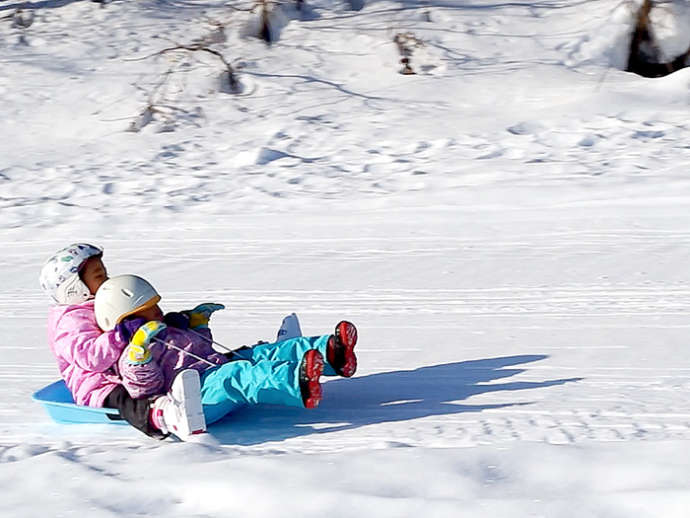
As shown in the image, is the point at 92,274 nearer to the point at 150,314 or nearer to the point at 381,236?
the point at 150,314

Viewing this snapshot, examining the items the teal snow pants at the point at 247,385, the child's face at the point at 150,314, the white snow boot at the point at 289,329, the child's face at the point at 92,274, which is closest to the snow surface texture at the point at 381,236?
the teal snow pants at the point at 247,385

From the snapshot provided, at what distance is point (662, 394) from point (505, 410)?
0.64 m

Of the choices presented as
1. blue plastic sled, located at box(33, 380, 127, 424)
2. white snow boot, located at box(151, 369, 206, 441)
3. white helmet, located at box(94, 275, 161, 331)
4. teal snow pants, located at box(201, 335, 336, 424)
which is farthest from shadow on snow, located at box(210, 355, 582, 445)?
white helmet, located at box(94, 275, 161, 331)

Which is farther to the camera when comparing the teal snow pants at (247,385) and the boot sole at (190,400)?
the teal snow pants at (247,385)

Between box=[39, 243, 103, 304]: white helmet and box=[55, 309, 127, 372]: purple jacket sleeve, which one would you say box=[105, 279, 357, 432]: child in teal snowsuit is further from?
box=[39, 243, 103, 304]: white helmet

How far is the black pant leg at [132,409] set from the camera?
13.3 feet

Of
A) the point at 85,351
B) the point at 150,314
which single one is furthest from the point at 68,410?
the point at 150,314

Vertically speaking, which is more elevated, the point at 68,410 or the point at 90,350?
the point at 90,350

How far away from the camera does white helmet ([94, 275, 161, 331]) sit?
419cm

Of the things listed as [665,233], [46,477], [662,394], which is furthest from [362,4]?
[46,477]

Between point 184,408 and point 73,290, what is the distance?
809 mm

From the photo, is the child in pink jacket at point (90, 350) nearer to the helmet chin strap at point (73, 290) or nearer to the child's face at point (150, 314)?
the helmet chin strap at point (73, 290)

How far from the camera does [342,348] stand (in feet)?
14.4

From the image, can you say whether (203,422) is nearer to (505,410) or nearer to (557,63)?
(505,410)
